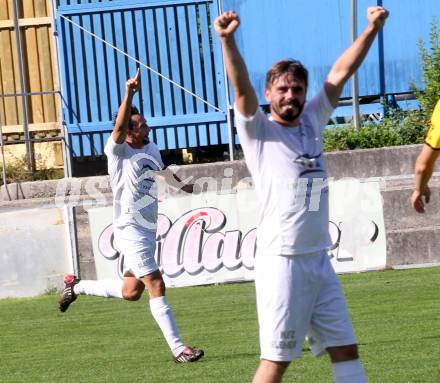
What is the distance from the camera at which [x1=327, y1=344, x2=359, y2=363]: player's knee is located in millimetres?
5898

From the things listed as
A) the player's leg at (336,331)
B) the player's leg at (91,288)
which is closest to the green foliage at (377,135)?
the player's leg at (91,288)

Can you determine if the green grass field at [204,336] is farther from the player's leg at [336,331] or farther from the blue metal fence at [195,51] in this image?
the blue metal fence at [195,51]

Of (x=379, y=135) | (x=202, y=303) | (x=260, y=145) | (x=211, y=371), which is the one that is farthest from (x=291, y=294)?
(x=379, y=135)

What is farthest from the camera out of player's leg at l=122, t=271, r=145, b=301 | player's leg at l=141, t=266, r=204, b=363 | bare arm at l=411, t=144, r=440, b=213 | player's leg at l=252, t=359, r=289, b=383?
player's leg at l=122, t=271, r=145, b=301

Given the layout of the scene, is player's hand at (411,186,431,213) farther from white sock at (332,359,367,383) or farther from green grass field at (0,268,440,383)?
green grass field at (0,268,440,383)

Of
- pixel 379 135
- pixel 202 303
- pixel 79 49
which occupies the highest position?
pixel 79 49

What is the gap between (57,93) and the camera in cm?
1945

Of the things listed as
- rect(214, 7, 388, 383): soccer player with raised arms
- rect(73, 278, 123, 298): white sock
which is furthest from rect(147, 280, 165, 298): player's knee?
rect(214, 7, 388, 383): soccer player with raised arms

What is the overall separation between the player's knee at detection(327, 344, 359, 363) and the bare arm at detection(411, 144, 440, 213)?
3.55 ft

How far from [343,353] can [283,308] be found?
0.38m

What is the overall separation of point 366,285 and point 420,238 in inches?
82.5

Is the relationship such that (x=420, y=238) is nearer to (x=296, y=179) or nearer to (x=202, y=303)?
(x=202, y=303)

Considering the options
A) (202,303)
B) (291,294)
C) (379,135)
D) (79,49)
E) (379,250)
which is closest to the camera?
(291,294)

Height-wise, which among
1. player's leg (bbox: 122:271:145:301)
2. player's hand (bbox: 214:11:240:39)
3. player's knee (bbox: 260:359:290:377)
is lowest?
player's leg (bbox: 122:271:145:301)
